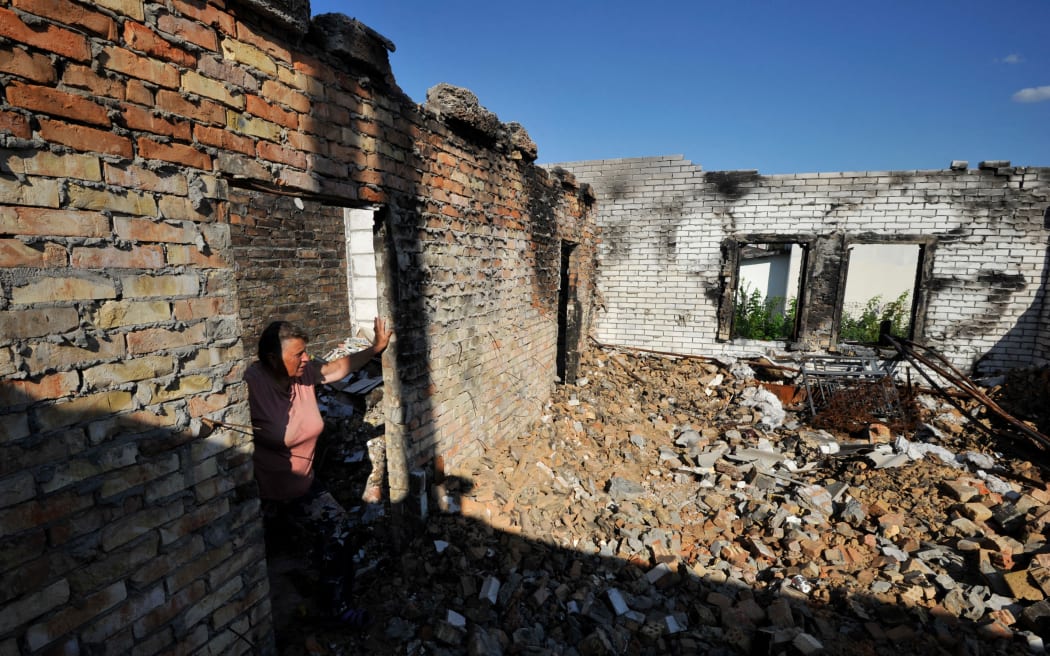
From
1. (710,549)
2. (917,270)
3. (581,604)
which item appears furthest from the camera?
(917,270)

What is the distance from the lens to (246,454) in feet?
6.14

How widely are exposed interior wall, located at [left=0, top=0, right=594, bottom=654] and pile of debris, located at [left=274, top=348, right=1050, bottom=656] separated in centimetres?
95

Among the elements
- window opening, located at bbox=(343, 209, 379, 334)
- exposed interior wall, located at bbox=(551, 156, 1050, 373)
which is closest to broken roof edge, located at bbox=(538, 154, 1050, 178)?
exposed interior wall, located at bbox=(551, 156, 1050, 373)

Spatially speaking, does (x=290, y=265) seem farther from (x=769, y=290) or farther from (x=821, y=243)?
(x=769, y=290)

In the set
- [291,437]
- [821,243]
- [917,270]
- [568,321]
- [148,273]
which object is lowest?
[291,437]

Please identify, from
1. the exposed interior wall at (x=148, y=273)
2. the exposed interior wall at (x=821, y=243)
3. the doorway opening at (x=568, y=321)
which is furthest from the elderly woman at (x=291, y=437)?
the exposed interior wall at (x=821, y=243)

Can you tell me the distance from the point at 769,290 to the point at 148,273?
59.0 ft

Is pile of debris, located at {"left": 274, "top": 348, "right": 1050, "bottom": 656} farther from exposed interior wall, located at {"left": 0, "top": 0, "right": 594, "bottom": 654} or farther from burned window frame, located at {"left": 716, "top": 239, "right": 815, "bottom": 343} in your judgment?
burned window frame, located at {"left": 716, "top": 239, "right": 815, "bottom": 343}

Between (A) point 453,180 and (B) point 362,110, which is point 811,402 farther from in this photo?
(B) point 362,110

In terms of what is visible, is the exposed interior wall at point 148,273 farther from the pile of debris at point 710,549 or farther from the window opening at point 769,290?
the window opening at point 769,290

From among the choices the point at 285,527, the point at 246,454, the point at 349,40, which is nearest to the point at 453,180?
the point at 349,40

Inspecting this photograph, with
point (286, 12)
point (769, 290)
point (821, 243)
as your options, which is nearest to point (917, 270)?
point (821, 243)

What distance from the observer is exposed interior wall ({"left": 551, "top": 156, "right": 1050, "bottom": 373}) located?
237 inches

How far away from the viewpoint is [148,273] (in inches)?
59.6
